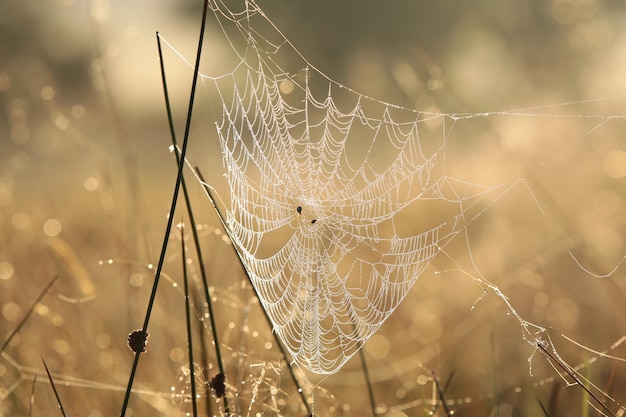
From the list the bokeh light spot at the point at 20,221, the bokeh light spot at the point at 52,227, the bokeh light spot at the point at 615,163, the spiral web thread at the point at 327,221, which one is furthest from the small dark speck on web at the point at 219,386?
the bokeh light spot at the point at 20,221

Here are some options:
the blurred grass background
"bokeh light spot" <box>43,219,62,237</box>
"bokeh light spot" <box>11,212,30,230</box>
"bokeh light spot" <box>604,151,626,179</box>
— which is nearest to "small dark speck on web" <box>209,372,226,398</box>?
the blurred grass background

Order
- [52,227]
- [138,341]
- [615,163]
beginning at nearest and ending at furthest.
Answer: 1. [138,341]
2. [615,163]
3. [52,227]

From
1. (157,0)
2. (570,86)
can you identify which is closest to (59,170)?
(570,86)

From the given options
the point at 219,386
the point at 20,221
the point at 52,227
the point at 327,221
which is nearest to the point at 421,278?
the point at 327,221

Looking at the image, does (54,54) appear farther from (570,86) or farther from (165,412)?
(165,412)

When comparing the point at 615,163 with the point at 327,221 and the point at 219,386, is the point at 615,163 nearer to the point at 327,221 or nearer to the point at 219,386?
the point at 327,221
